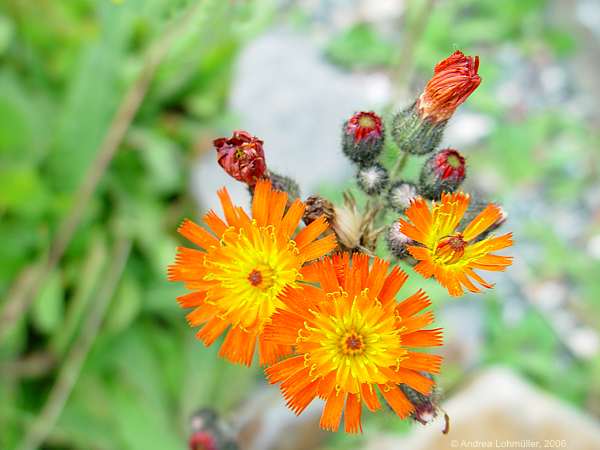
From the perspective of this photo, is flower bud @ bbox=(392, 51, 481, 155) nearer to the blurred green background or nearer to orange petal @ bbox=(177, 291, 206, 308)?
orange petal @ bbox=(177, 291, 206, 308)

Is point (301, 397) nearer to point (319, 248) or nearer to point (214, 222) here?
point (319, 248)

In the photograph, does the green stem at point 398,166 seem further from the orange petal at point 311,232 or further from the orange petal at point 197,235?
the orange petal at point 197,235

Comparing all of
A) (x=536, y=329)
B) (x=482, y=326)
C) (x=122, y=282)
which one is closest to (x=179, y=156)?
(x=122, y=282)

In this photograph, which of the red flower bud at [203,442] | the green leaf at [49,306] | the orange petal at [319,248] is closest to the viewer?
the orange petal at [319,248]

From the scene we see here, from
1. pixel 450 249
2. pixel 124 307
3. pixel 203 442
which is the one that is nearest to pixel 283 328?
pixel 450 249

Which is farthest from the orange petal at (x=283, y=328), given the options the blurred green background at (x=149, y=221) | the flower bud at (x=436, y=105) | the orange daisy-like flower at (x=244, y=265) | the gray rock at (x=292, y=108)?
the gray rock at (x=292, y=108)

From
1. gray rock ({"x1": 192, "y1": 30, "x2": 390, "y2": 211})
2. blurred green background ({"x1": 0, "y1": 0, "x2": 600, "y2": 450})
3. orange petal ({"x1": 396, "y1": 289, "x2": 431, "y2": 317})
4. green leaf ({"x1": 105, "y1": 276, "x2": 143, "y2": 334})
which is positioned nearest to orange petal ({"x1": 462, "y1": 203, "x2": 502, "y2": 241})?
orange petal ({"x1": 396, "y1": 289, "x2": 431, "y2": 317})
